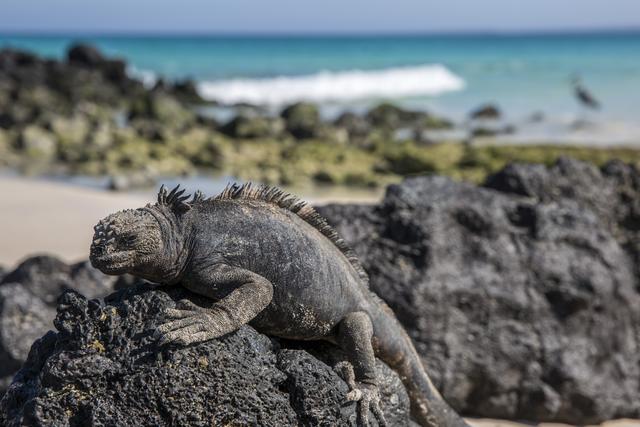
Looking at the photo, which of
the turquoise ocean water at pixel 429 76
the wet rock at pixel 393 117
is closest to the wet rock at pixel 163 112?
the wet rock at pixel 393 117

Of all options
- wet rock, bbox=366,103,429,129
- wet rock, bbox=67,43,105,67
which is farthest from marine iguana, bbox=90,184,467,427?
wet rock, bbox=67,43,105,67

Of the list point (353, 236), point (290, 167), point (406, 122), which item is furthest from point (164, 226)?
point (406, 122)

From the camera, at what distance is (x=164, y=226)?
3.41 m

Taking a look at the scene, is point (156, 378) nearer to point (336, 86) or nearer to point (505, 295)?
point (505, 295)

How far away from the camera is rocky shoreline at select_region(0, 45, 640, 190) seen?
17094 millimetres

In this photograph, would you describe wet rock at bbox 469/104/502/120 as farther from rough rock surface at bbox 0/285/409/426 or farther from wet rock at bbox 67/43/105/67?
rough rock surface at bbox 0/285/409/426

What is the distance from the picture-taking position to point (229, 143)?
20.8 metres

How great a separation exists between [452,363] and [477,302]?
16.6 inches

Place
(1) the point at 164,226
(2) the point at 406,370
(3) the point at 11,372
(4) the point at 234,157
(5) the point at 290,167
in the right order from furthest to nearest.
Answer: (4) the point at 234,157
(5) the point at 290,167
(3) the point at 11,372
(2) the point at 406,370
(1) the point at 164,226

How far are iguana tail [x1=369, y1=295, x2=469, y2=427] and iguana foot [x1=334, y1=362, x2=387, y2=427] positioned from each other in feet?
0.89

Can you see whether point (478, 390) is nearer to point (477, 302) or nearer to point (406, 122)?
point (477, 302)

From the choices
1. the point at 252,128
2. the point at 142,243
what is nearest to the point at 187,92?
the point at 252,128

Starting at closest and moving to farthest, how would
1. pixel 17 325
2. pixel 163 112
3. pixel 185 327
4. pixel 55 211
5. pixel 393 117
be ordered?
pixel 185 327, pixel 17 325, pixel 55 211, pixel 163 112, pixel 393 117

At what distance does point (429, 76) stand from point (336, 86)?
7064mm
